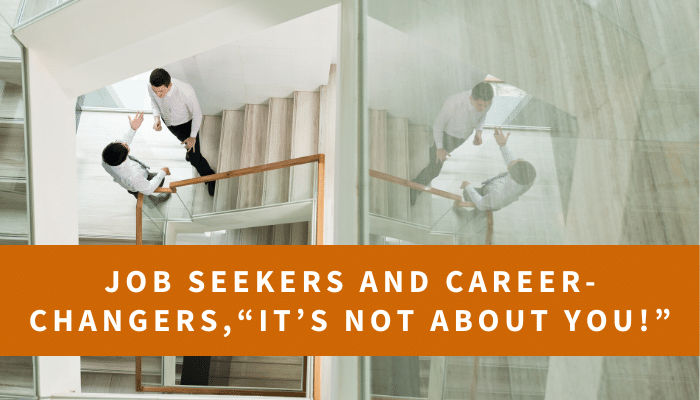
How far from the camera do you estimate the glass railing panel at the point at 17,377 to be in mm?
2133

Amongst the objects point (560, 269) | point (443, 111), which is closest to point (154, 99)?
point (443, 111)

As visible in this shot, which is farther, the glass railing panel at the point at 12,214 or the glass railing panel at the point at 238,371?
the glass railing panel at the point at 238,371

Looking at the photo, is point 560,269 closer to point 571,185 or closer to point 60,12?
point 571,185

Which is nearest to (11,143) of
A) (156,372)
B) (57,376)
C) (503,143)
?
(57,376)

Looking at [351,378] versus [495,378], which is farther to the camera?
[351,378]

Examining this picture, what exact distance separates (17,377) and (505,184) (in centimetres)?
259

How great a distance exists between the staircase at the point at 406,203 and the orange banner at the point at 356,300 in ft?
0.11

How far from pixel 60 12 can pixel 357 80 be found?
1.49 m

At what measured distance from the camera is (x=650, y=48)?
0.31 metres

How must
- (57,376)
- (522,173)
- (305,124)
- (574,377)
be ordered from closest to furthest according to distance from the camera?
(574,377) < (522,173) < (57,376) < (305,124)

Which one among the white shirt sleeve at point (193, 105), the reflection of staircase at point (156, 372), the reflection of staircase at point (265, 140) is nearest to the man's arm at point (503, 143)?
the white shirt sleeve at point (193, 105)

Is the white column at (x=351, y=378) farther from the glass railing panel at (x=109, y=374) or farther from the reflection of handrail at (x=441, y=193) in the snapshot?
the glass railing panel at (x=109, y=374)

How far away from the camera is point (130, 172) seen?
3707 millimetres

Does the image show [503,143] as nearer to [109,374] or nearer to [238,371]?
[109,374]
